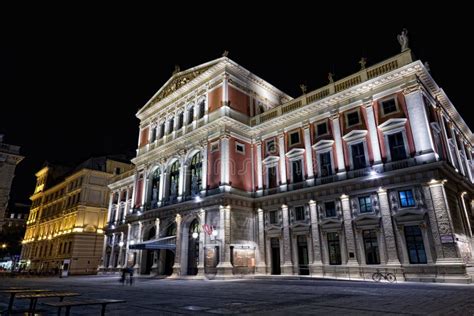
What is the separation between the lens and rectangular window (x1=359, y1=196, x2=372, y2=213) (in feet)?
73.3

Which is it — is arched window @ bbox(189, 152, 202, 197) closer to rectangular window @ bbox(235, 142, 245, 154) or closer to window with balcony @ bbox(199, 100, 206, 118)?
rectangular window @ bbox(235, 142, 245, 154)

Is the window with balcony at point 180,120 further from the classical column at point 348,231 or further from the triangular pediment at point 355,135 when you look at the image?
the classical column at point 348,231

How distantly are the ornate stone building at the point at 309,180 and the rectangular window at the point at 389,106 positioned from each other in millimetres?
77

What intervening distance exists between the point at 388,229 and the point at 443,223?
3.20 meters

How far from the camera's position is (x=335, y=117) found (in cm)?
2609

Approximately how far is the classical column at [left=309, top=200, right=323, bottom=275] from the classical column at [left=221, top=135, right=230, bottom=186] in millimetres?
7865

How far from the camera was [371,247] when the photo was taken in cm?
2181

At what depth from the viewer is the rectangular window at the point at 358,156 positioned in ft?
78.8

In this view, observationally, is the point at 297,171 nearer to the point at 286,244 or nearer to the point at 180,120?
the point at 286,244

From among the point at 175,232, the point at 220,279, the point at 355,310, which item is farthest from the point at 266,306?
the point at 175,232

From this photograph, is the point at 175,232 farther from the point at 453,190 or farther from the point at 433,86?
the point at 433,86

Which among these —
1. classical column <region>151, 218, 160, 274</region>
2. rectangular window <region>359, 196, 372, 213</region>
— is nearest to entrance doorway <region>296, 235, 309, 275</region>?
rectangular window <region>359, 196, 372, 213</region>

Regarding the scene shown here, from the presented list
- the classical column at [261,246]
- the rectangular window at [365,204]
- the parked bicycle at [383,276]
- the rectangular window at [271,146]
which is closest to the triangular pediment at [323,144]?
the rectangular window at [271,146]

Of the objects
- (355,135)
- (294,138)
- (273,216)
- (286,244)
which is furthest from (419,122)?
(273,216)
